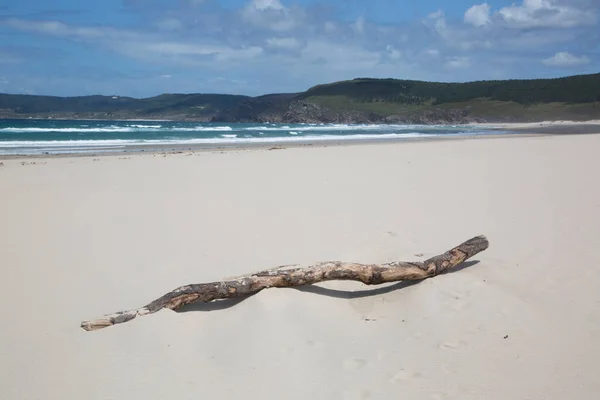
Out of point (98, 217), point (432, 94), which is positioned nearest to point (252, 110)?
point (432, 94)

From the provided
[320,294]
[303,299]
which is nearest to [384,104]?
[320,294]

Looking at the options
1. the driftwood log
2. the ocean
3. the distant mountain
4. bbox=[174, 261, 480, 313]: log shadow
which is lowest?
bbox=[174, 261, 480, 313]: log shadow

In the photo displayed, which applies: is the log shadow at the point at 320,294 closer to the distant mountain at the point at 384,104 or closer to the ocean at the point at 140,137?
the ocean at the point at 140,137

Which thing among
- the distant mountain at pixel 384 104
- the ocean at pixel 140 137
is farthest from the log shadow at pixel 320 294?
the distant mountain at pixel 384 104

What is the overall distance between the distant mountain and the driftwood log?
86153 millimetres

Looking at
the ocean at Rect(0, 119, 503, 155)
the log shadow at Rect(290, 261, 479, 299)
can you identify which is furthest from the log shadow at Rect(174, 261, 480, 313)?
the ocean at Rect(0, 119, 503, 155)

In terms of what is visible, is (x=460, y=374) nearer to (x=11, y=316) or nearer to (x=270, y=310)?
(x=270, y=310)

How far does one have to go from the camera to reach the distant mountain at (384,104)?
9450cm

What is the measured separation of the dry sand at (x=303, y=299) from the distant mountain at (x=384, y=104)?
84083mm

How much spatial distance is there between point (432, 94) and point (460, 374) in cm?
13162

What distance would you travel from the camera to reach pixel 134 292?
435 cm

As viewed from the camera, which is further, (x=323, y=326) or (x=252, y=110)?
(x=252, y=110)

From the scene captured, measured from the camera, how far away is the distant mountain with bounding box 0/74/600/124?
94.5 metres

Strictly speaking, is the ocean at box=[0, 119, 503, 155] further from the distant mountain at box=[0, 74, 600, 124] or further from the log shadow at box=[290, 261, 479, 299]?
the distant mountain at box=[0, 74, 600, 124]
